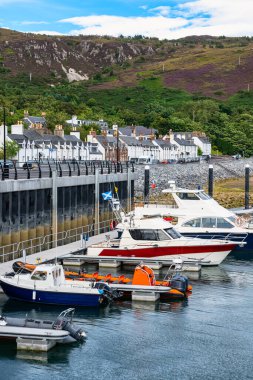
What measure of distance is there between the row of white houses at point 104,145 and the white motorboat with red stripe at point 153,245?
53.6 meters

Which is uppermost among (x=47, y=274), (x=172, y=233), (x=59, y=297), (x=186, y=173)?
(x=172, y=233)

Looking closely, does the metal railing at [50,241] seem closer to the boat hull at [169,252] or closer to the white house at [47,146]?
the boat hull at [169,252]

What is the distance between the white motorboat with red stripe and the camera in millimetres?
47844

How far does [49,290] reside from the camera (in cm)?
3631

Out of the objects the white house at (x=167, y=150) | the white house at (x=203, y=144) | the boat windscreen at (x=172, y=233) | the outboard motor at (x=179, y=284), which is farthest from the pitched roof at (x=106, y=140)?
the outboard motor at (x=179, y=284)

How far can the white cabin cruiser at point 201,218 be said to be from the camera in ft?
178

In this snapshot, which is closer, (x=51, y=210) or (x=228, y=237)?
(x=51, y=210)

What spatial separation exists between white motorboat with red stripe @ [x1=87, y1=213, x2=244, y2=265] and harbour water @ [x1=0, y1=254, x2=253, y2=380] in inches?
299

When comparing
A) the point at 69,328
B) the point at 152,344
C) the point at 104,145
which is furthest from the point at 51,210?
the point at 104,145

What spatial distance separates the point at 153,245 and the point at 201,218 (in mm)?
8088

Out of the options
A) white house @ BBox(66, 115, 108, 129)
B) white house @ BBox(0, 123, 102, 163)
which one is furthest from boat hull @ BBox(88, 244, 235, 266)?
white house @ BBox(66, 115, 108, 129)

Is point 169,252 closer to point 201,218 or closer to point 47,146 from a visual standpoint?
point 201,218

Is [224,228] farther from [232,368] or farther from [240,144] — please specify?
[240,144]

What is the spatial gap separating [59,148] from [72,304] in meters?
88.9
